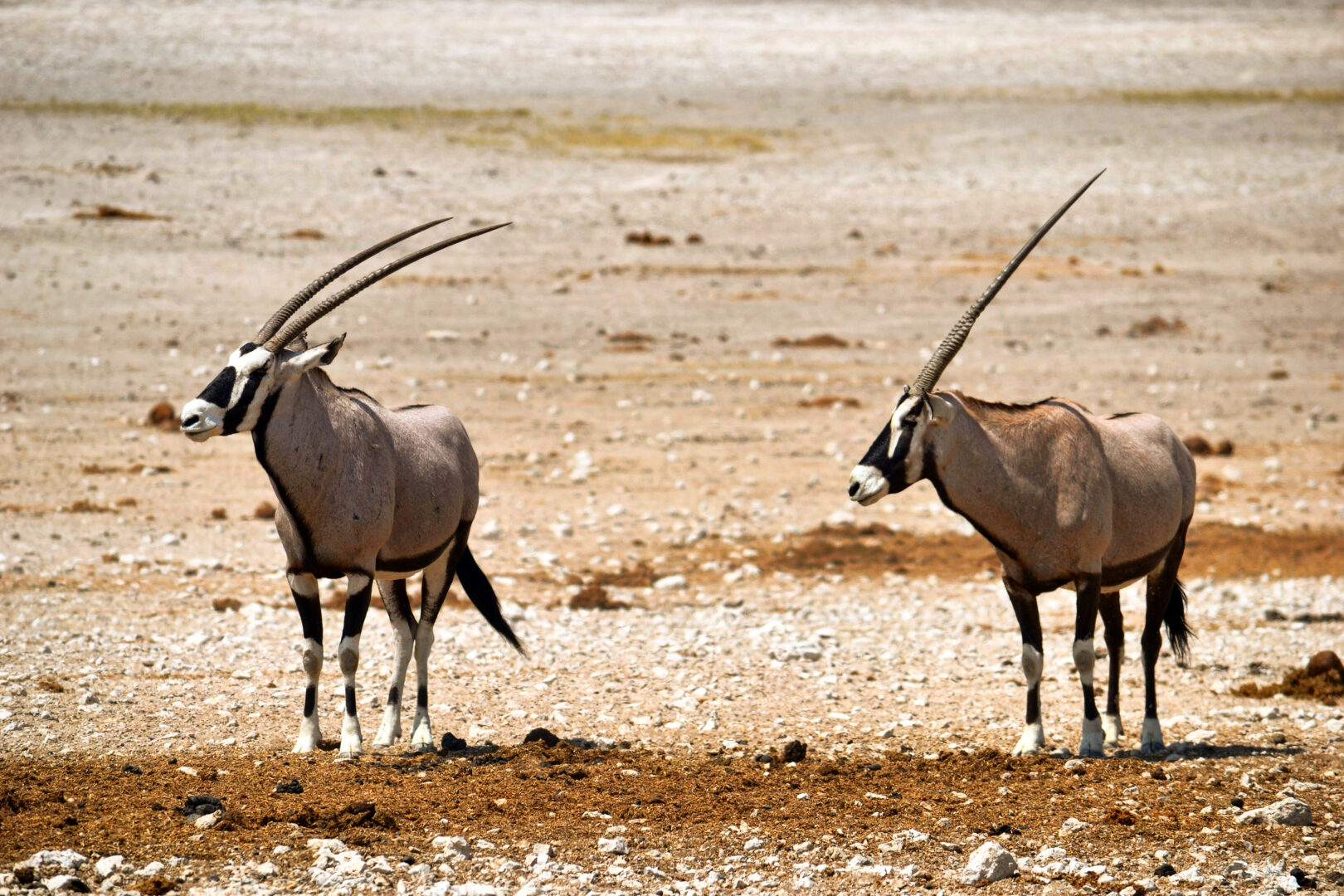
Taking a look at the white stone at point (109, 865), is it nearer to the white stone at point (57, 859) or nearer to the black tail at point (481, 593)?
the white stone at point (57, 859)

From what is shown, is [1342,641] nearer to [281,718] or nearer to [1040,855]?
[1040,855]

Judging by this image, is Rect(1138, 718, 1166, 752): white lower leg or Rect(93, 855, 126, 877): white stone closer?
Rect(93, 855, 126, 877): white stone

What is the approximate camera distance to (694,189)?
3391 cm

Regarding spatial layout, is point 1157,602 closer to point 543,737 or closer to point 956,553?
point 543,737

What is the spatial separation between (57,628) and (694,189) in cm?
2398

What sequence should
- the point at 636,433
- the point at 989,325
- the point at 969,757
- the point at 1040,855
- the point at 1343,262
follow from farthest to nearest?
the point at 1343,262, the point at 989,325, the point at 636,433, the point at 969,757, the point at 1040,855

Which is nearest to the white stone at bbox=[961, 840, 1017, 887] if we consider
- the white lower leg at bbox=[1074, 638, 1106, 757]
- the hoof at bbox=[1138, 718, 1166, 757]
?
the white lower leg at bbox=[1074, 638, 1106, 757]

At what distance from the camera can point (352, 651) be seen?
8734 mm

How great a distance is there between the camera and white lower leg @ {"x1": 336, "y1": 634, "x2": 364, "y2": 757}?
28.2 ft

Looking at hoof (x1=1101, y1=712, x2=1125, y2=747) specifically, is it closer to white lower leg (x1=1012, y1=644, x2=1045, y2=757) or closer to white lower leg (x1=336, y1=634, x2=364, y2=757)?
white lower leg (x1=1012, y1=644, x2=1045, y2=757)

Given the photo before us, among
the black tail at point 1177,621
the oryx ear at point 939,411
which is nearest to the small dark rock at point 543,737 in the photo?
the oryx ear at point 939,411

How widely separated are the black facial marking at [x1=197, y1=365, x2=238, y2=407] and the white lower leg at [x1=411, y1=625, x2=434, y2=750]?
2047mm

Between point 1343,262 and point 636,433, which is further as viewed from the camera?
point 1343,262

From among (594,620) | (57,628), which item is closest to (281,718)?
(57,628)
